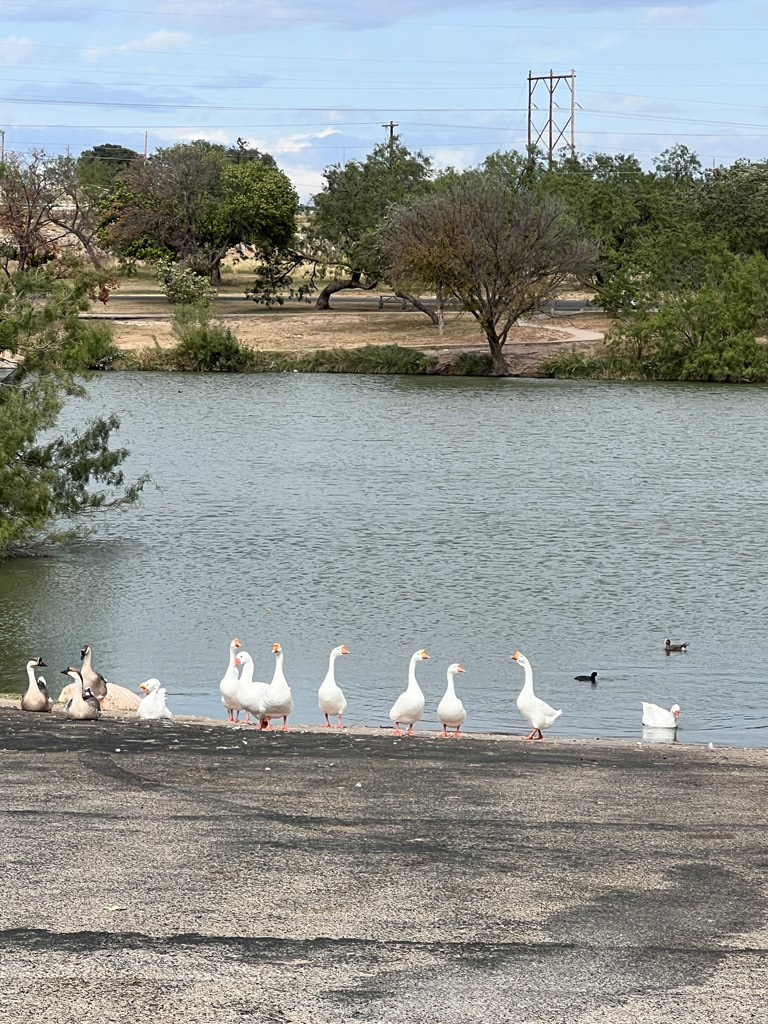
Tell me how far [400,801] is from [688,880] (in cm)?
250

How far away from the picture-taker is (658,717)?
1719 centimetres

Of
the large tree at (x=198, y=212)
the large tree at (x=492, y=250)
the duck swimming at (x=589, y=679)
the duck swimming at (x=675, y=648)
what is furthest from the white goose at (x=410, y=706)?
the large tree at (x=198, y=212)

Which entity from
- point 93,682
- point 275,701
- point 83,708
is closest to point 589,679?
point 275,701

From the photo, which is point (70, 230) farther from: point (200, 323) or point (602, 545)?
point (602, 545)

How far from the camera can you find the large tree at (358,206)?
80.4 m

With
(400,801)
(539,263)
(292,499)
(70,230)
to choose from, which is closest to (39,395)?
(292,499)

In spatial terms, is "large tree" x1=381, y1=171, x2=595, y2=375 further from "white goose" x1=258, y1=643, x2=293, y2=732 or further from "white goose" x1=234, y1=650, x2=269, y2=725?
"white goose" x1=258, y1=643, x2=293, y2=732

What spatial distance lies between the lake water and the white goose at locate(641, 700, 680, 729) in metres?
0.42

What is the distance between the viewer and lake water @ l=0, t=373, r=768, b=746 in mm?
20375

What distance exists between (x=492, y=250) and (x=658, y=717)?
50.9 meters

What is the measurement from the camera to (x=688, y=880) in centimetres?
867

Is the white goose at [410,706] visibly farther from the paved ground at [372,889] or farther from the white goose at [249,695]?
the paved ground at [372,889]

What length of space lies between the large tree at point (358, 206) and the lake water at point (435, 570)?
3005cm

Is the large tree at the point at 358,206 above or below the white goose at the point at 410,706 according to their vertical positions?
above
